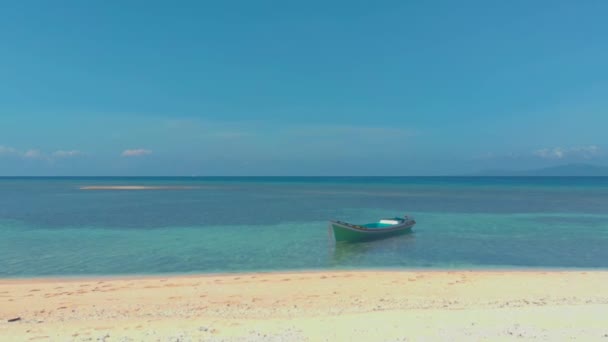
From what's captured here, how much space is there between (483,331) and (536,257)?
1275 cm

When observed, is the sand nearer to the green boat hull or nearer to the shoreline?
the shoreline

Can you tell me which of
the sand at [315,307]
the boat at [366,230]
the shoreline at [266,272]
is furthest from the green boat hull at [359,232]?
the sand at [315,307]

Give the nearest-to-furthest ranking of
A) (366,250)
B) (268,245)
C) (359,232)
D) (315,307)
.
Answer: (315,307)
(366,250)
(268,245)
(359,232)

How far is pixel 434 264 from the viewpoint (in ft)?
53.7

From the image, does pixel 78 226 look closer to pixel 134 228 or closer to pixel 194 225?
pixel 134 228

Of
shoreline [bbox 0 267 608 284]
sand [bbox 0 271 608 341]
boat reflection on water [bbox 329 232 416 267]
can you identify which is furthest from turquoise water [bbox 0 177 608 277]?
sand [bbox 0 271 608 341]

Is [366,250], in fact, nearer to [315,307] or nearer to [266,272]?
[266,272]

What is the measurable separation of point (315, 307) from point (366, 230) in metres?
12.0

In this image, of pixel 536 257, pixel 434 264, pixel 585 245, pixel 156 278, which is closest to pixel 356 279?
pixel 434 264

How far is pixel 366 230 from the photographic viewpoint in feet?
70.6

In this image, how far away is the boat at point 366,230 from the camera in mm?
20531

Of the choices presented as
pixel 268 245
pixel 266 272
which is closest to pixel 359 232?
pixel 268 245

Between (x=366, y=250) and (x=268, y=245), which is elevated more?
(x=268, y=245)

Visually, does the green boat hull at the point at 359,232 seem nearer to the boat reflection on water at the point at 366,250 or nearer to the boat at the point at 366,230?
the boat at the point at 366,230
